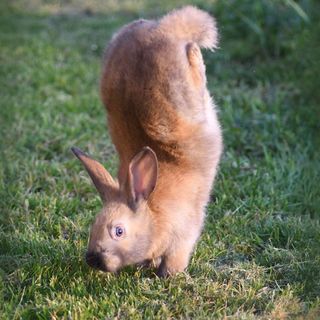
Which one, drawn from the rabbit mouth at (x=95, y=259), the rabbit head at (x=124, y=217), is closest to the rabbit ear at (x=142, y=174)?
the rabbit head at (x=124, y=217)

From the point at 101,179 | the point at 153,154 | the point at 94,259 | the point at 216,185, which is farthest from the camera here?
the point at 216,185

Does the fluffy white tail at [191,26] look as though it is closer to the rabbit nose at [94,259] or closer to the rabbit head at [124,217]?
the rabbit head at [124,217]

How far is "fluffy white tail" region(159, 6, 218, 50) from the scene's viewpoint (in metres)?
4.69

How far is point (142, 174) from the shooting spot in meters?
4.10

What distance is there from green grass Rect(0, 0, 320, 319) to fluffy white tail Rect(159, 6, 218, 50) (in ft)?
3.42

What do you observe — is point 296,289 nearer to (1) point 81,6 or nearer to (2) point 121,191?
(2) point 121,191

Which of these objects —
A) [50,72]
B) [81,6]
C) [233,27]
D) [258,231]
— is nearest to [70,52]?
[50,72]

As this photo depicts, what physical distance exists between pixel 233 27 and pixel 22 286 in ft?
15.2

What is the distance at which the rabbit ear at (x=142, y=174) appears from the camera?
406 centimetres

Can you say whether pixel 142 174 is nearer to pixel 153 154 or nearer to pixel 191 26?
pixel 153 154

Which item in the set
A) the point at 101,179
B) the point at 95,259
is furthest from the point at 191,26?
the point at 95,259

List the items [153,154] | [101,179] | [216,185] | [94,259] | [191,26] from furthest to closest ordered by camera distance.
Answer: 1. [216,185]
2. [191,26]
3. [101,179]
4. [153,154]
5. [94,259]

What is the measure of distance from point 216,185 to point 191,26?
1.16 metres

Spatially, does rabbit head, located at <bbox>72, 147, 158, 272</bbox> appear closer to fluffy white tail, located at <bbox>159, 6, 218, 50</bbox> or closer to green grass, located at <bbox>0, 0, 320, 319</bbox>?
green grass, located at <bbox>0, 0, 320, 319</bbox>
